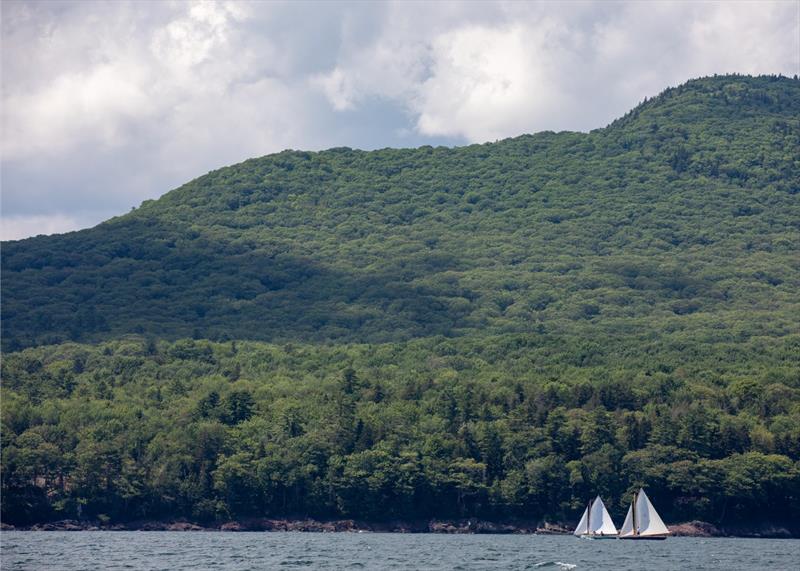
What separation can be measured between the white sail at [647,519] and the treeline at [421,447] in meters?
A: 16.2

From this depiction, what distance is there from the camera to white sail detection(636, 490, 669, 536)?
10912 cm

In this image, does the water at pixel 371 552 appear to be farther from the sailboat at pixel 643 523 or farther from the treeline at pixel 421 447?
the treeline at pixel 421 447

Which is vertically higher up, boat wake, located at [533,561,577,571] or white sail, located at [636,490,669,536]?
white sail, located at [636,490,669,536]

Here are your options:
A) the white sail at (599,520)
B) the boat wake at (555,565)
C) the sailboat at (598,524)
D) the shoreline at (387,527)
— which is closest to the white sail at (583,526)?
the sailboat at (598,524)

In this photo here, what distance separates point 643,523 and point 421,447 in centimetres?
3011

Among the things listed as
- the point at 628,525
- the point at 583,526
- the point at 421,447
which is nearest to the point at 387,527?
the point at 421,447

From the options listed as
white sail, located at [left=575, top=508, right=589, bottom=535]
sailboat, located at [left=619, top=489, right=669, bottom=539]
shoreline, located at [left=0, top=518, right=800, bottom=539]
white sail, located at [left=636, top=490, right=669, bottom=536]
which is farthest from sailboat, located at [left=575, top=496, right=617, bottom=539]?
shoreline, located at [left=0, top=518, right=800, bottom=539]

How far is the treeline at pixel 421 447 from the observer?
128125 millimetres

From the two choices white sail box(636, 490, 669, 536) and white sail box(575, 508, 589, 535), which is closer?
white sail box(636, 490, 669, 536)

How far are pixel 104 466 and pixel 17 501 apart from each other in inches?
375

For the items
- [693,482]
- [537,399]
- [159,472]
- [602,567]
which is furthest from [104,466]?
[602,567]

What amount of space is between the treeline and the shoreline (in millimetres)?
897

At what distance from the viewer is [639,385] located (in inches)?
5738

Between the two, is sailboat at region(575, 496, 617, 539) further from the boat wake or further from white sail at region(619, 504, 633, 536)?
the boat wake
